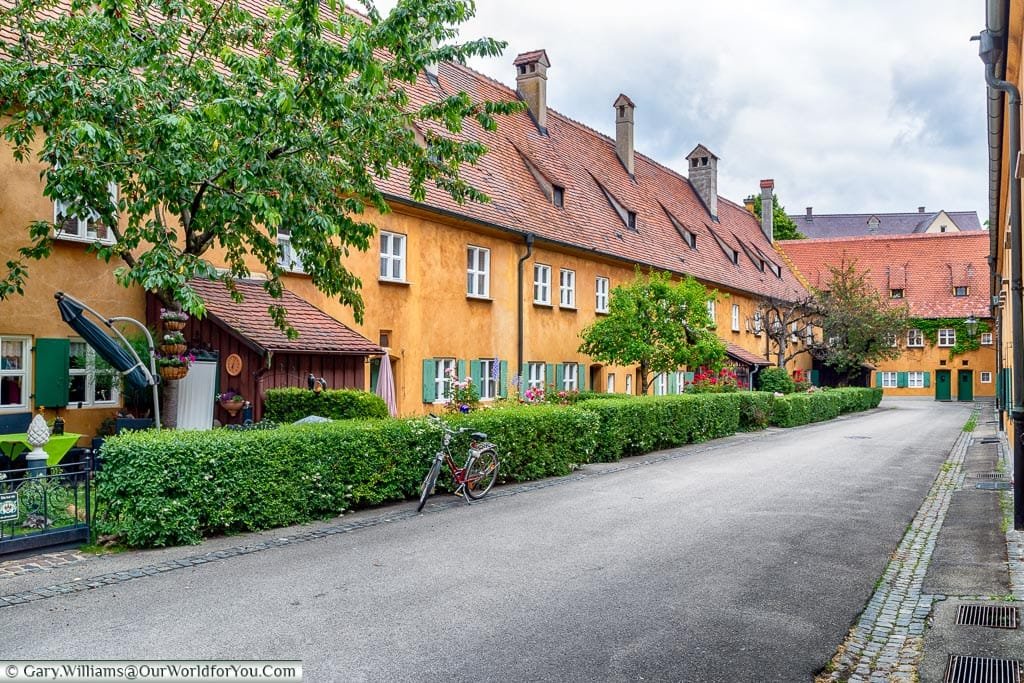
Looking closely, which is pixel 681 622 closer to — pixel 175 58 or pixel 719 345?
pixel 175 58

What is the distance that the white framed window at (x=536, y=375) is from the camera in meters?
24.6

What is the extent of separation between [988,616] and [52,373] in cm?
1222

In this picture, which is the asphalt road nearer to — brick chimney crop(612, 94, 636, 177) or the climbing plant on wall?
brick chimney crop(612, 94, 636, 177)

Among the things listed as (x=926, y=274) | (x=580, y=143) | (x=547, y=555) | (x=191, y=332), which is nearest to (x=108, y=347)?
(x=191, y=332)

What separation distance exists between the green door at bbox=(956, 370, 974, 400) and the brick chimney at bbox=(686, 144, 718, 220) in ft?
85.6

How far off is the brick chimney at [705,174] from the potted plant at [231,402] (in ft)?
112

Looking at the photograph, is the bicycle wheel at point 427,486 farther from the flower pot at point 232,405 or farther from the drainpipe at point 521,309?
the drainpipe at point 521,309

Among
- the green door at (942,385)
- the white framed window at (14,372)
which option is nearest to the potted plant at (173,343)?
the white framed window at (14,372)

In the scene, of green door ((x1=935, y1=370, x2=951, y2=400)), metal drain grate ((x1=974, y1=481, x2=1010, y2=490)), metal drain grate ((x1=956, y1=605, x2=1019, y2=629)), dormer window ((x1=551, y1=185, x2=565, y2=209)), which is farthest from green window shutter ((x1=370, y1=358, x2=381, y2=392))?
green door ((x1=935, y1=370, x2=951, y2=400))

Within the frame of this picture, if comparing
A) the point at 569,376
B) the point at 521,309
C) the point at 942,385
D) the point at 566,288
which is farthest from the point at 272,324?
the point at 942,385

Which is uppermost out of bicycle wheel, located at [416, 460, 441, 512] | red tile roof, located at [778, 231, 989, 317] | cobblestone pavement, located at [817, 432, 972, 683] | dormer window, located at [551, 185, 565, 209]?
red tile roof, located at [778, 231, 989, 317]

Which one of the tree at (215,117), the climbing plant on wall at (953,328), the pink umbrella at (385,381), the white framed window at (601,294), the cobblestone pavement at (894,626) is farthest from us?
the climbing plant on wall at (953,328)

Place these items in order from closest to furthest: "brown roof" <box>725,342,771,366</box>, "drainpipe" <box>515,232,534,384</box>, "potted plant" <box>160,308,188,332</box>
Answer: "potted plant" <box>160,308,188,332</box>, "drainpipe" <box>515,232,534,384</box>, "brown roof" <box>725,342,771,366</box>

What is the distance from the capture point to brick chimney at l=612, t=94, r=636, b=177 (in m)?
36.9
